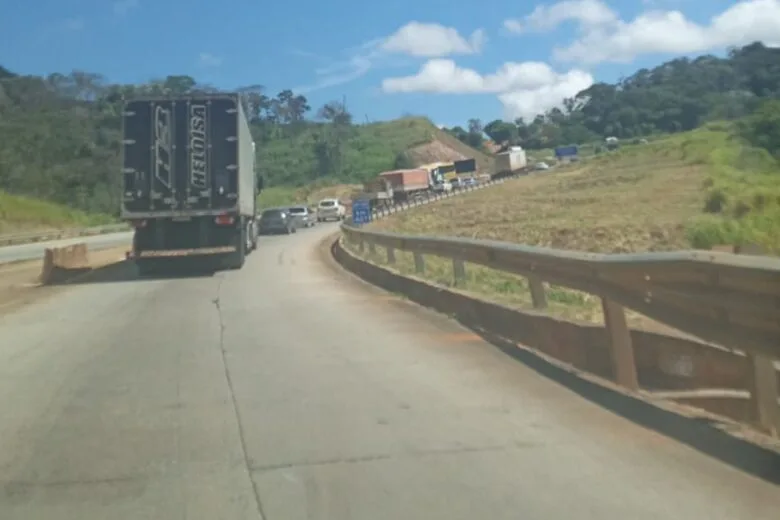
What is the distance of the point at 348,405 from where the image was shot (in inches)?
341

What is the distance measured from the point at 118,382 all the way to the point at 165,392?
877 millimetres

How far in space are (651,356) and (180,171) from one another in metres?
17.7

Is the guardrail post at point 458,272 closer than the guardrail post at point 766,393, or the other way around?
the guardrail post at point 766,393

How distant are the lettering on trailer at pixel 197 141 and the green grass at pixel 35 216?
4541 cm

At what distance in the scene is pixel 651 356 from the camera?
882 centimetres

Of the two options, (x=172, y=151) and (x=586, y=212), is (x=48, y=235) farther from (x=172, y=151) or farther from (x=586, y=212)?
(x=172, y=151)

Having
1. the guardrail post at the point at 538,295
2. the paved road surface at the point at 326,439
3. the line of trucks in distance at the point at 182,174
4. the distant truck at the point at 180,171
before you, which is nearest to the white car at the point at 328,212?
the line of trucks in distance at the point at 182,174

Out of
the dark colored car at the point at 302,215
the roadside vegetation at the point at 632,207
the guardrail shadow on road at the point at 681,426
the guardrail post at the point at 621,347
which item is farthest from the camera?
the dark colored car at the point at 302,215

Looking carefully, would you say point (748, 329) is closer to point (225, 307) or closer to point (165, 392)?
point (165, 392)

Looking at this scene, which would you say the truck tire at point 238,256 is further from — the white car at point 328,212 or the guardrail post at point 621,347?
the white car at point 328,212

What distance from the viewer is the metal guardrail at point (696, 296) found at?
6552mm

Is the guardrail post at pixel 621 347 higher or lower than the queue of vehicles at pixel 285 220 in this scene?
lower

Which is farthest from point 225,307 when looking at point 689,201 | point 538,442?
point 689,201

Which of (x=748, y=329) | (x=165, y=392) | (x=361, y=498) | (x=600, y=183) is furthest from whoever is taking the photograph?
(x=600, y=183)
